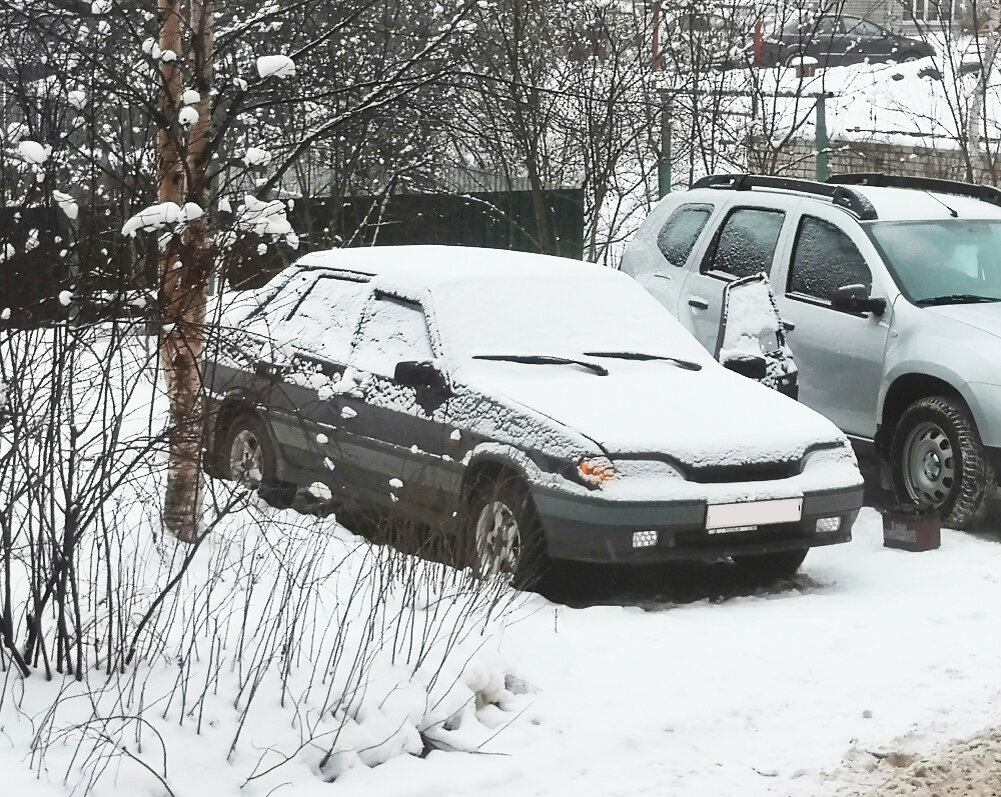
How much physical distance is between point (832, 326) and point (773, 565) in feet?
7.66

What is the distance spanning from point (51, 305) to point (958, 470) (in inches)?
212

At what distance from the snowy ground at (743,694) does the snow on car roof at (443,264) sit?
1942 mm

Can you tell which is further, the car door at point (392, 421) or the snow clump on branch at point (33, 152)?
the car door at point (392, 421)

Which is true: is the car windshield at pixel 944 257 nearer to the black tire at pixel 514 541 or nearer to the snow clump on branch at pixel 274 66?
the black tire at pixel 514 541

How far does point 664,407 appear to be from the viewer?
709cm

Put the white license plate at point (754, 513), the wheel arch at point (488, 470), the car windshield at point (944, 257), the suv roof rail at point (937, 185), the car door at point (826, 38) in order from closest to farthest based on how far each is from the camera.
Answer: the white license plate at point (754, 513) < the wheel arch at point (488, 470) < the car windshield at point (944, 257) < the suv roof rail at point (937, 185) < the car door at point (826, 38)

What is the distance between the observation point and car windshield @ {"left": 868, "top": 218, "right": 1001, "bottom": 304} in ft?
29.8

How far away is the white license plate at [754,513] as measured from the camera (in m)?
6.70

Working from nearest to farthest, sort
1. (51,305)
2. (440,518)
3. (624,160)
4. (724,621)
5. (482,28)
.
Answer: (51,305) → (724,621) → (440,518) → (482,28) → (624,160)

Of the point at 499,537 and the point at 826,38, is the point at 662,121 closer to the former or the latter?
the point at 499,537

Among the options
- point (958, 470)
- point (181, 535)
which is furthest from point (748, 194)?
point (181, 535)

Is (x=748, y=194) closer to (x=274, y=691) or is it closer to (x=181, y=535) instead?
(x=181, y=535)

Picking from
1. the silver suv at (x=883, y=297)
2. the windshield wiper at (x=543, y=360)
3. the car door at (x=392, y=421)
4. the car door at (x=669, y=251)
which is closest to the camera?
the car door at (x=392, y=421)

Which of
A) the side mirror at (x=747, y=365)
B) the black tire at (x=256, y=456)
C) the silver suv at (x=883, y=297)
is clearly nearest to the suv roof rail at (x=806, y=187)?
the silver suv at (x=883, y=297)
